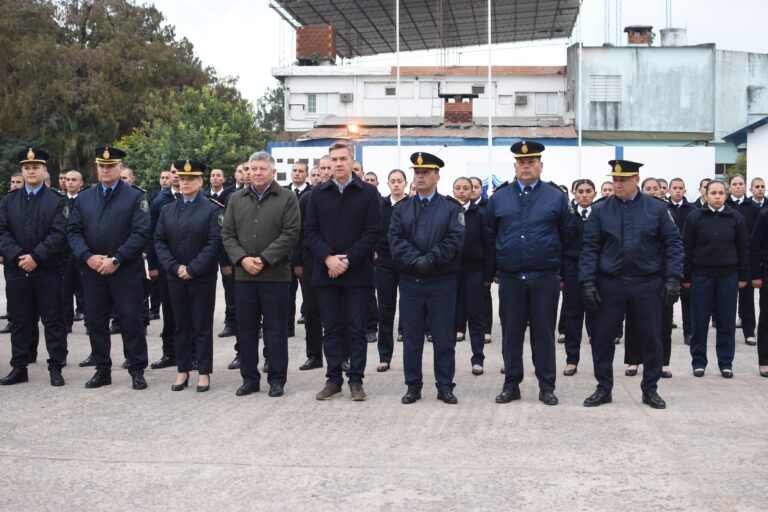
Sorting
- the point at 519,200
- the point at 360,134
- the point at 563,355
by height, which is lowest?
the point at 563,355

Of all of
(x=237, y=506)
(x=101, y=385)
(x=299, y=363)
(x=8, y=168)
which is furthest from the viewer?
(x=8, y=168)

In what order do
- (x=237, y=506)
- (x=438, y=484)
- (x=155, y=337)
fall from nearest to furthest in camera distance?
(x=237, y=506) < (x=438, y=484) < (x=155, y=337)

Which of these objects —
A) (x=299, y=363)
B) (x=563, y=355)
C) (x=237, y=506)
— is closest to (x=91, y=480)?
(x=237, y=506)

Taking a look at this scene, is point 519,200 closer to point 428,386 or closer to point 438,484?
point 428,386

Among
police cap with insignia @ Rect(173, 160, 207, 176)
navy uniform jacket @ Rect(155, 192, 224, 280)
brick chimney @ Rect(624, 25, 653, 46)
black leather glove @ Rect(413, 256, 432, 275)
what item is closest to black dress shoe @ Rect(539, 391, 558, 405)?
black leather glove @ Rect(413, 256, 432, 275)

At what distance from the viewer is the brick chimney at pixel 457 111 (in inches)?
1655

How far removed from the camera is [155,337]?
11336mm

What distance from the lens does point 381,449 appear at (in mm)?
5770

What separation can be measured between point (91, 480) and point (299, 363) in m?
4.45

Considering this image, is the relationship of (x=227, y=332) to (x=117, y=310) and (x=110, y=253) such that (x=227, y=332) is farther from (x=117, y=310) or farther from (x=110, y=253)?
(x=110, y=253)

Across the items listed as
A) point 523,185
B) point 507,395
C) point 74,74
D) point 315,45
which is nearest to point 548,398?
point 507,395

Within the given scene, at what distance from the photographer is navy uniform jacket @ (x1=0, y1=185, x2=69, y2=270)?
27.2 ft

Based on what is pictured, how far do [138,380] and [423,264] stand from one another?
9.34ft

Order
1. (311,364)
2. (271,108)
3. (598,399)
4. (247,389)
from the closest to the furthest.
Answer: (598,399) < (247,389) < (311,364) < (271,108)
